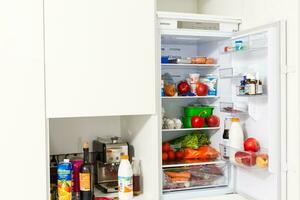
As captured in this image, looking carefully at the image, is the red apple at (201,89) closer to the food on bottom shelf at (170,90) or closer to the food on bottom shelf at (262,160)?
the food on bottom shelf at (170,90)

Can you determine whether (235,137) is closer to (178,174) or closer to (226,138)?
(226,138)

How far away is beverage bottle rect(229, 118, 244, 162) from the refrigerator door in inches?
2.5

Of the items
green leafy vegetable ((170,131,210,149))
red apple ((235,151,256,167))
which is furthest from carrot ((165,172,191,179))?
red apple ((235,151,256,167))

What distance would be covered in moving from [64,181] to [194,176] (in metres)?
0.81

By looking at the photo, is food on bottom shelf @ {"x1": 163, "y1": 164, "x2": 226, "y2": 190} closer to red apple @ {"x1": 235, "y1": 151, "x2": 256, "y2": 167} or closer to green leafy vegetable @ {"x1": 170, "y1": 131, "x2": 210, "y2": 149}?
green leafy vegetable @ {"x1": 170, "y1": 131, "x2": 210, "y2": 149}

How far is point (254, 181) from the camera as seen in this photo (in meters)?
2.07

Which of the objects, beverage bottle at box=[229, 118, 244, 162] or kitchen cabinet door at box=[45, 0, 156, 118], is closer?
kitchen cabinet door at box=[45, 0, 156, 118]

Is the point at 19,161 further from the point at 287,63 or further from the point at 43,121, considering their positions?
the point at 287,63

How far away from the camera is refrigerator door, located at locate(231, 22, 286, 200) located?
180cm

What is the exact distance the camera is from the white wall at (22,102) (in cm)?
169

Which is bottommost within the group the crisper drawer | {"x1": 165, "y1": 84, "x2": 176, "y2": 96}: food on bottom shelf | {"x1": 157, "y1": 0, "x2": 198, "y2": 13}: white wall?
the crisper drawer

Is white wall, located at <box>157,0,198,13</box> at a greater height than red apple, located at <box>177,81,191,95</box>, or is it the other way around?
white wall, located at <box>157,0,198,13</box>

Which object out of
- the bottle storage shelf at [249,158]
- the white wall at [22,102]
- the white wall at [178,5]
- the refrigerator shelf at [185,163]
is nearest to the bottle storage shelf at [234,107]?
the bottle storage shelf at [249,158]

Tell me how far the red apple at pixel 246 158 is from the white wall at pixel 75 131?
33.2 inches
